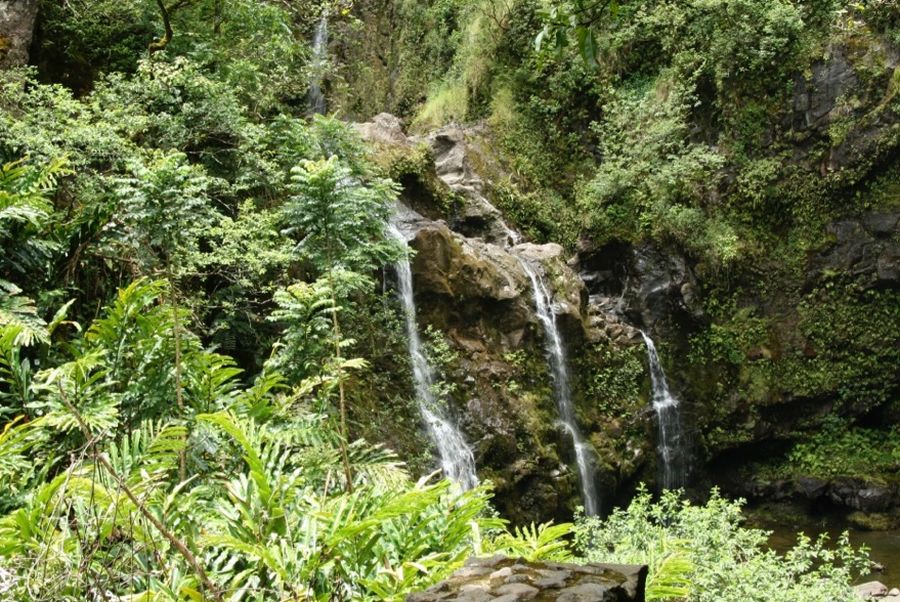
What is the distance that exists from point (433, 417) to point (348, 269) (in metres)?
3.29

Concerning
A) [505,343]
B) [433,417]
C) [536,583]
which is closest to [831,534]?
[505,343]

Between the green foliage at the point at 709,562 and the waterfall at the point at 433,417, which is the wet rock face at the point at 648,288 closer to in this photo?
the waterfall at the point at 433,417

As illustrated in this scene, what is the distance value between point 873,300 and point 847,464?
10.1ft

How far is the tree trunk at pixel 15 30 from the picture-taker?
7609 mm

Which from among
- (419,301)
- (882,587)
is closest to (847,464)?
(882,587)

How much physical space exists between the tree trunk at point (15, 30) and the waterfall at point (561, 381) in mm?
7040

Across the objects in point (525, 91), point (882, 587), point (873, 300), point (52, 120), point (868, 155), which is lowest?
point (882, 587)

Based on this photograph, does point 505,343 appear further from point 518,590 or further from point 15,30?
point 518,590

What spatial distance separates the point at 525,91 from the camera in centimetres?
1584

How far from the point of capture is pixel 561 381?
1065 cm

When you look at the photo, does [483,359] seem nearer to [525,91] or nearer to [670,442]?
[670,442]

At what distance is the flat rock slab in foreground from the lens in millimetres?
2371

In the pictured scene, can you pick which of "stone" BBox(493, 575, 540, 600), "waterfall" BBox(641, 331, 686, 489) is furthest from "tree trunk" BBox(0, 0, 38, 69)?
"waterfall" BBox(641, 331, 686, 489)

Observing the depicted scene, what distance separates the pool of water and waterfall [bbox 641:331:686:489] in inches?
58.3
